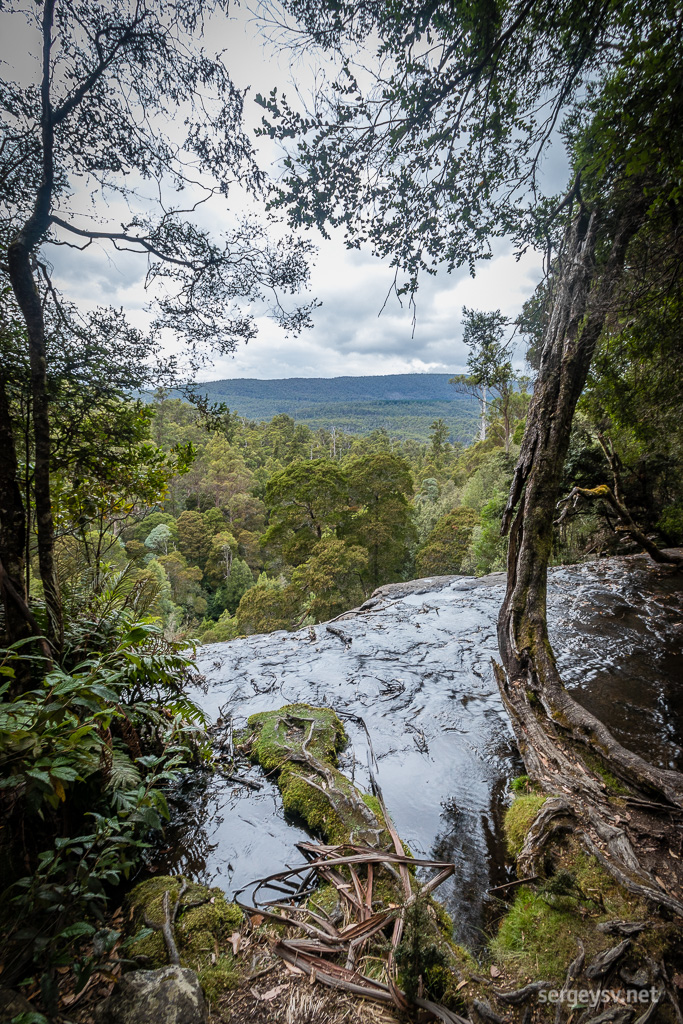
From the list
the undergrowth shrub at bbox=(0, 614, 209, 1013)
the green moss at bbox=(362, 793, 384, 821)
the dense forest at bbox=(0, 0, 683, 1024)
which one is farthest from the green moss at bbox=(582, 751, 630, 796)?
the undergrowth shrub at bbox=(0, 614, 209, 1013)

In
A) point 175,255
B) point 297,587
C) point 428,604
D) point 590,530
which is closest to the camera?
point 175,255

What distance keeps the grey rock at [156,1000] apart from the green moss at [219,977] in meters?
0.13

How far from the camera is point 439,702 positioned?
5.35m

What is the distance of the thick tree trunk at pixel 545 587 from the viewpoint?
2.88 m

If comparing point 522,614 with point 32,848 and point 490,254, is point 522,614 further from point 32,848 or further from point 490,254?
point 32,848

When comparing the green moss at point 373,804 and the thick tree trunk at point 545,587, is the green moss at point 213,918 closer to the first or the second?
the green moss at point 373,804

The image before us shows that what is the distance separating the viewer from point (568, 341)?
4445mm

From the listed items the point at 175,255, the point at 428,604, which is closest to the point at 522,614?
the point at 175,255

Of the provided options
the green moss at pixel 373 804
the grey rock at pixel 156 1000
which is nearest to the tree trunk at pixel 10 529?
the grey rock at pixel 156 1000

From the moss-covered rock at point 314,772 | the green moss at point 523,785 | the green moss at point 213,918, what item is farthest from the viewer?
the green moss at point 523,785

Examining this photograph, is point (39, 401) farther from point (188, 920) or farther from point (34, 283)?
point (188, 920)

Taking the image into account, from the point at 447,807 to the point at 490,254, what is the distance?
5.06m

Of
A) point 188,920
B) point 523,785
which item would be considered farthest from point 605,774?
point 188,920

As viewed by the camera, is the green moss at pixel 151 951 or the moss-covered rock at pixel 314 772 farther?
the moss-covered rock at pixel 314 772
